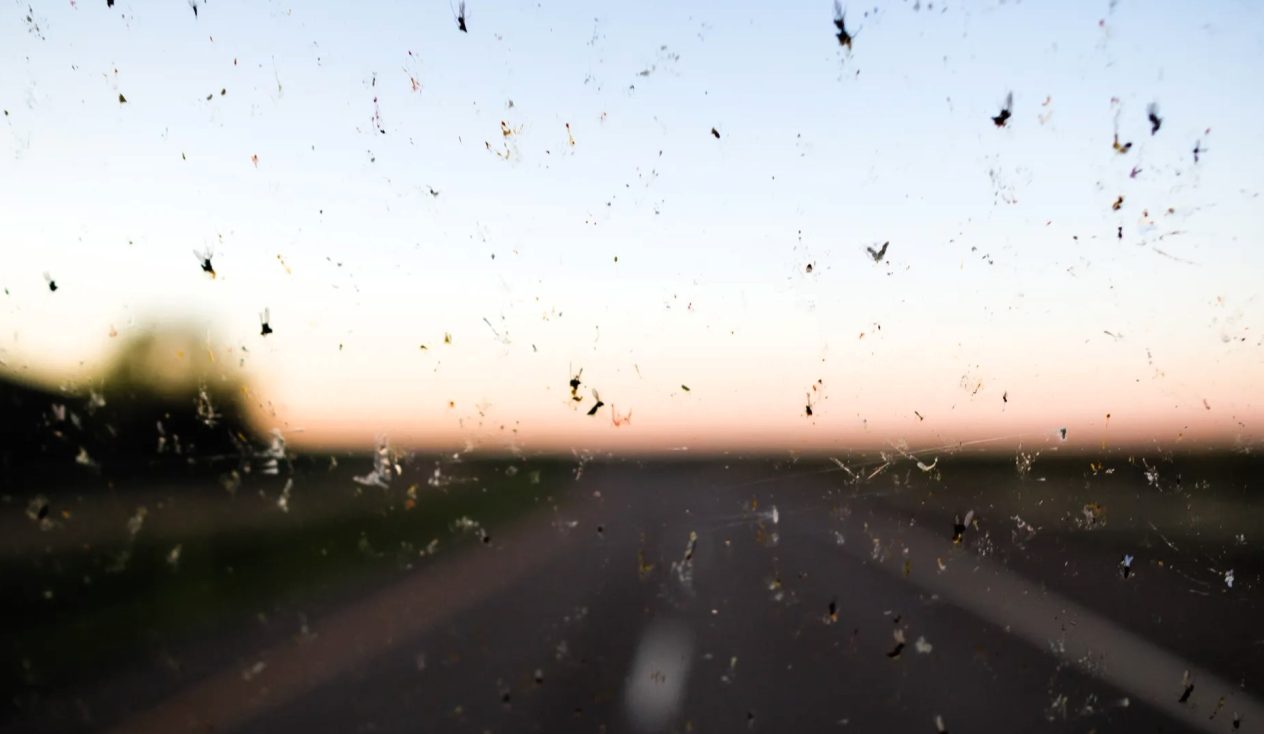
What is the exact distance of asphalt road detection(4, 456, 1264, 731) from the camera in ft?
10.5

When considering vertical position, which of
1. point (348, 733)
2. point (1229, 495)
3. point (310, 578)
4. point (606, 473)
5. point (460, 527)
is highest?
point (1229, 495)

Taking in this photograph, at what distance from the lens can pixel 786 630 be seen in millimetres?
5648

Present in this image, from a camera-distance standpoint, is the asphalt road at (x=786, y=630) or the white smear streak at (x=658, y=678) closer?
the asphalt road at (x=786, y=630)

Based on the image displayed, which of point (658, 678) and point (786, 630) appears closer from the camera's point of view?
point (658, 678)

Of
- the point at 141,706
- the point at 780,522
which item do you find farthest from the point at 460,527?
the point at 780,522

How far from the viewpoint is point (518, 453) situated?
3.16 meters

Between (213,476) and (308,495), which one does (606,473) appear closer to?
(308,495)

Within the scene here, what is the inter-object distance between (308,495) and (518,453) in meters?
0.68

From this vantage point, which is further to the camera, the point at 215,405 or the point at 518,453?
the point at 518,453

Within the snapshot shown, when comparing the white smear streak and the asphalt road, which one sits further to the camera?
the white smear streak

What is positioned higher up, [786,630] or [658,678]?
[786,630]

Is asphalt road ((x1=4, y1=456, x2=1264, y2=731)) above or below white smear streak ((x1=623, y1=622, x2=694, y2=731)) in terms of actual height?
above

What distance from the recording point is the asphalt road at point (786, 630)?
10.5 ft

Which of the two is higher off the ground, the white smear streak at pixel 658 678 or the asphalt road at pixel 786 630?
the asphalt road at pixel 786 630
